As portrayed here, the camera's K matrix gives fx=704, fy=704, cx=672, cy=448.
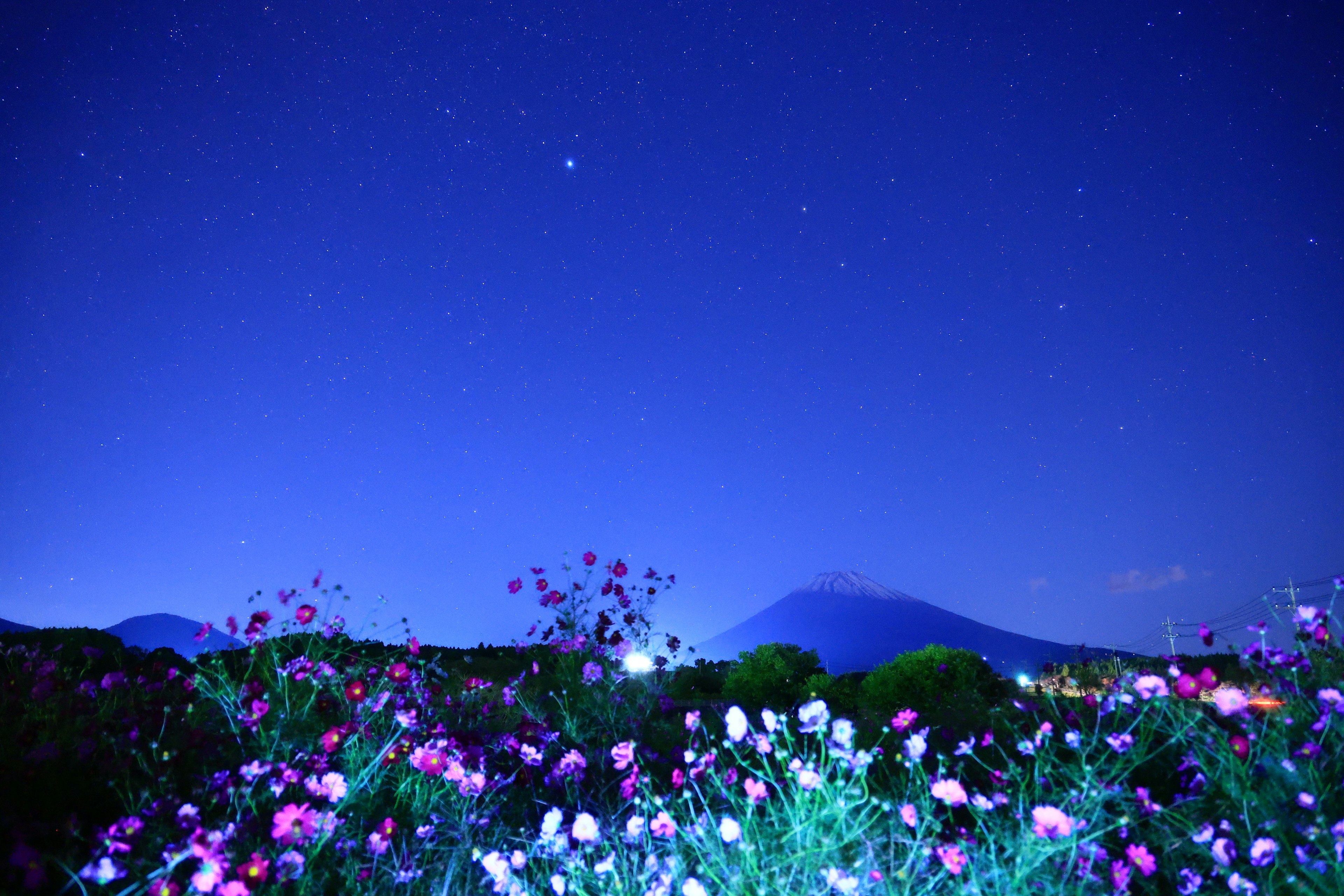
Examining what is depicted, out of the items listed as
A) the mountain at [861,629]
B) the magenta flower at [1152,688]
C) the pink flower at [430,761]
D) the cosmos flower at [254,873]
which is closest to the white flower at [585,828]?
the cosmos flower at [254,873]

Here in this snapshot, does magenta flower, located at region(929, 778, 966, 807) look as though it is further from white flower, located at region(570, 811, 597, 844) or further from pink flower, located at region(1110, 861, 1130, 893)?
white flower, located at region(570, 811, 597, 844)

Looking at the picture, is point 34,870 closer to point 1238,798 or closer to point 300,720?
point 300,720

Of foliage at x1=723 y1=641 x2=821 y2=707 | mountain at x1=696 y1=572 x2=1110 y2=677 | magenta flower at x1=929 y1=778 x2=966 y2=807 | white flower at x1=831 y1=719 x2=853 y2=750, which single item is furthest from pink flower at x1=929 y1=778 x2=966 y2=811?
mountain at x1=696 y1=572 x2=1110 y2=677

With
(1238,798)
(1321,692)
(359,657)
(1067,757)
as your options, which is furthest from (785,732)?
(359,657)

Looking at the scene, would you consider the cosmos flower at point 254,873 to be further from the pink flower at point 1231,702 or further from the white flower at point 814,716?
the pink flower at point 1231,702

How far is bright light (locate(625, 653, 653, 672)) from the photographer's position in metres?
7.20

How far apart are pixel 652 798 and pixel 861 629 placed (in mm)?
182950

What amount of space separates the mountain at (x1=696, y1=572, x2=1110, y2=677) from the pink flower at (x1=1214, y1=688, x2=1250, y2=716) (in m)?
141

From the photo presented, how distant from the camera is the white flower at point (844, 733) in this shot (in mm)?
2896

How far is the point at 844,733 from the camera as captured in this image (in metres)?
2.89

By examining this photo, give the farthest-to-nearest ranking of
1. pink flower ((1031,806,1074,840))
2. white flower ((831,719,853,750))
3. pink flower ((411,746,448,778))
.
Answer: pink flower ((411,746,448,778)) → white flower ((831,719,853,750)) → pink flower ((1031,806,1074,840))

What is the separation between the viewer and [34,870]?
8.99 feet

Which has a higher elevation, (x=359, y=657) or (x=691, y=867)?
(x=359, y=657)

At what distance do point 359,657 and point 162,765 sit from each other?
2.00 m
